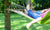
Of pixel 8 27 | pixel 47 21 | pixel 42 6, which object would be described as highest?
pixel 47 21

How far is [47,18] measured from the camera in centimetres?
66

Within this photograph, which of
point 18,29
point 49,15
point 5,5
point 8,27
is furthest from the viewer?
point 18,29

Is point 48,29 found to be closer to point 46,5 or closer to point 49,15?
point 49,15

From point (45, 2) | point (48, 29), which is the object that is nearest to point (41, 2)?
point (45, 2)

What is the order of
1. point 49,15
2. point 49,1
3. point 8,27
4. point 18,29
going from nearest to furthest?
point 49,15
point 8,27
point 18,29
point 49,1

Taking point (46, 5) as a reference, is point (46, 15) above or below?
above

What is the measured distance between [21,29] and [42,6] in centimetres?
773

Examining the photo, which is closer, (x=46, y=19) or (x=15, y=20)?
(x=46, y=19)

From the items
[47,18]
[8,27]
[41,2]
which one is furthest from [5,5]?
[41,2]

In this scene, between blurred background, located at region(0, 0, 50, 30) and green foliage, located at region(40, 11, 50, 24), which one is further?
blurred background, located at region(0, 0, 50, 30)

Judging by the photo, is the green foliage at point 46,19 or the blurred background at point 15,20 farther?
the blurred background at point 15,20

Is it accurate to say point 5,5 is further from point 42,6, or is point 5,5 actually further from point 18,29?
point 42,6

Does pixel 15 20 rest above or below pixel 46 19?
below

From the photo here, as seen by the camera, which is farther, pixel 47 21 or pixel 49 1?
pixel 49 1
